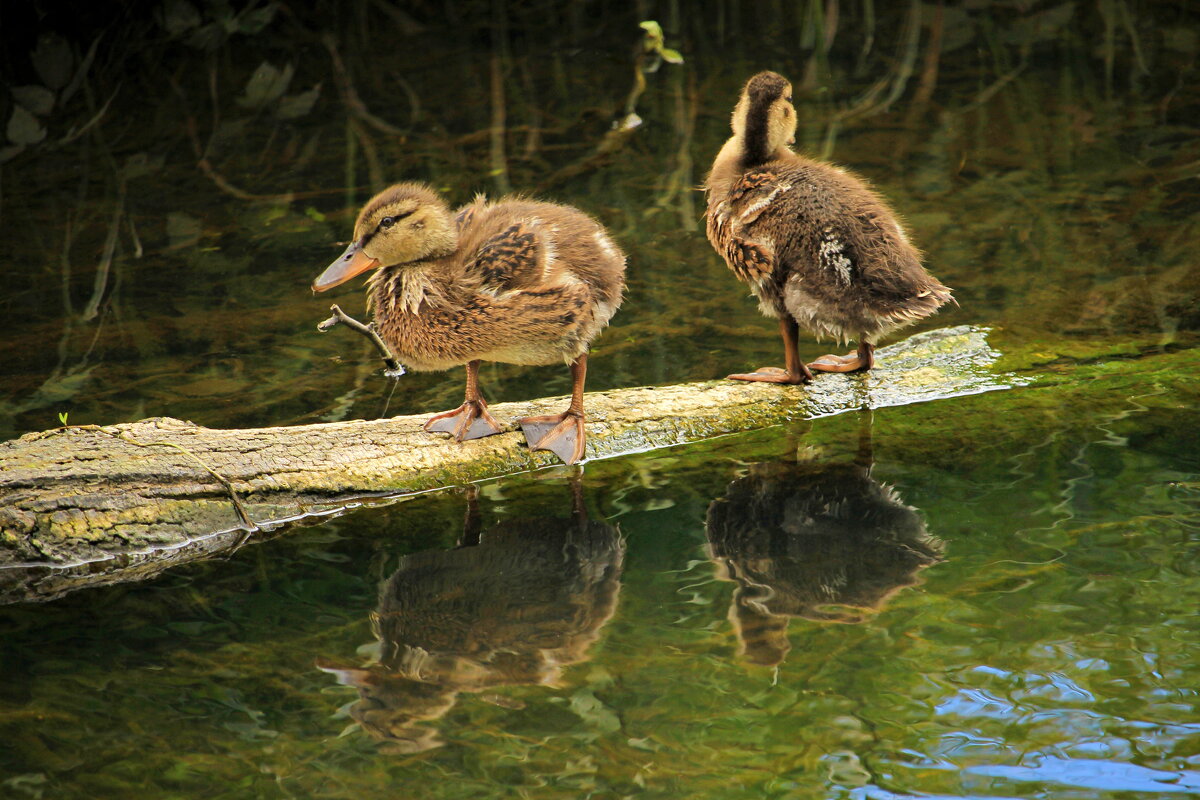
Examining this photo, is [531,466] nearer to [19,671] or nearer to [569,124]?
[19,671]

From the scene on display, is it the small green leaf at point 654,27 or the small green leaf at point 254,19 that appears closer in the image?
the small green leaf at point 654,27

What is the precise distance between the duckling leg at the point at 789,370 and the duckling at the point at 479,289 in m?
0.75

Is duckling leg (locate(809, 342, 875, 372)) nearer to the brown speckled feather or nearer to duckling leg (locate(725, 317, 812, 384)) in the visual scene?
duckling leg (locate(725, 317, 812, 384))

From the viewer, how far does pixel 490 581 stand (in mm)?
4074

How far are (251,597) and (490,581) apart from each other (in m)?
0.76

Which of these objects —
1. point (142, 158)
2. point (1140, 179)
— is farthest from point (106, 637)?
point (1140, 179)

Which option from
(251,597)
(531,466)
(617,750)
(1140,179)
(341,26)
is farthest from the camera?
(341,26)

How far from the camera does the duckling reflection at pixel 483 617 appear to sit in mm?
3449

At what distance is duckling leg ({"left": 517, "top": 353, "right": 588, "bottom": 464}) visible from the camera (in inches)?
178

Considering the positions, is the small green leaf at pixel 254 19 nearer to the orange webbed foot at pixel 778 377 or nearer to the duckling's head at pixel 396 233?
the duckling's head at pixel 396 233

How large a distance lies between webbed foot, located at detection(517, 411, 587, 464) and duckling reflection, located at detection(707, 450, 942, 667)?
0.54 meters

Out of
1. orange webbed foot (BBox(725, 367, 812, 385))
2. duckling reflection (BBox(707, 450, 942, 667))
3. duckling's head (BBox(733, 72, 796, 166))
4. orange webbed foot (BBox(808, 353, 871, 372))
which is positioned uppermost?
duckling's head (BBox(733, 72, 796, 166))

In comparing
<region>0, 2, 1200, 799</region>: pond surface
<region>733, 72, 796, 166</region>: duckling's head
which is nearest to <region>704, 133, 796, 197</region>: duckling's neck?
<region>733, 72, 796, 166</region>: duckling's head

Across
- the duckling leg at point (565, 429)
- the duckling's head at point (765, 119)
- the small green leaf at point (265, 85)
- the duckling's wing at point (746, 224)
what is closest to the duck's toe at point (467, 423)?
the duckling leg at point (565, 429)
